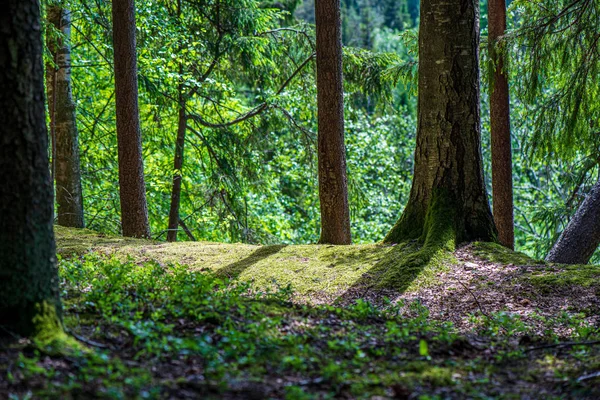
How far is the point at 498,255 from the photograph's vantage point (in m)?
7.62

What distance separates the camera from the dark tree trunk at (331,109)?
9.38 meters

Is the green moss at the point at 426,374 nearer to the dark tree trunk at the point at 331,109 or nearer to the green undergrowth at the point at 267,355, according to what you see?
the green undergrowth at the point at 267,355

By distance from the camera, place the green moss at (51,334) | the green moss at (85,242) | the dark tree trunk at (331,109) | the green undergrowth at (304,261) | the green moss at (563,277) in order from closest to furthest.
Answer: the green moss at (51,334) < the green moss at (563,277) < the green undergrowth at (304,261) < the green moss at (85,242) < the dark tree trunk at (331,109)

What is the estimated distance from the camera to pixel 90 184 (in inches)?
640

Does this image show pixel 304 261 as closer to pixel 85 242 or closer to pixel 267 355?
pixel 85 242

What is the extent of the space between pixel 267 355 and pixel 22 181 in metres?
1.89

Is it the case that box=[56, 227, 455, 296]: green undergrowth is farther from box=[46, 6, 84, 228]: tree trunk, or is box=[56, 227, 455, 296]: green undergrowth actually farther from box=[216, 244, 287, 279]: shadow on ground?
box=[46, 6, 84, 228]: tree trunk

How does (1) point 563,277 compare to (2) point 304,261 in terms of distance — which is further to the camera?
(2) point 304,261

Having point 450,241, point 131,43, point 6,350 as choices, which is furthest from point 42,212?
point 131,43

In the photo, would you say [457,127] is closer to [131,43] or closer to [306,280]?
[306,280]

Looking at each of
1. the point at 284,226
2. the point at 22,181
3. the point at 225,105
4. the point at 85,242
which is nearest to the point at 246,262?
the point at 85,242

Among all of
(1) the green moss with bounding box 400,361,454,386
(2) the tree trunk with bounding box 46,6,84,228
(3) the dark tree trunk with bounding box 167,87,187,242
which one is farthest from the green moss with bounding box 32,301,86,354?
(3) the dark tree trunk with bounding box 167,87,187,242

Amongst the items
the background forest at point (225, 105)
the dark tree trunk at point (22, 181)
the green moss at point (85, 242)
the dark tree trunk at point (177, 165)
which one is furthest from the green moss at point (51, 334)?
the dark tree trunk at point (177, 165)

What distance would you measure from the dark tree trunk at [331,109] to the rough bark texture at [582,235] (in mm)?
3219
